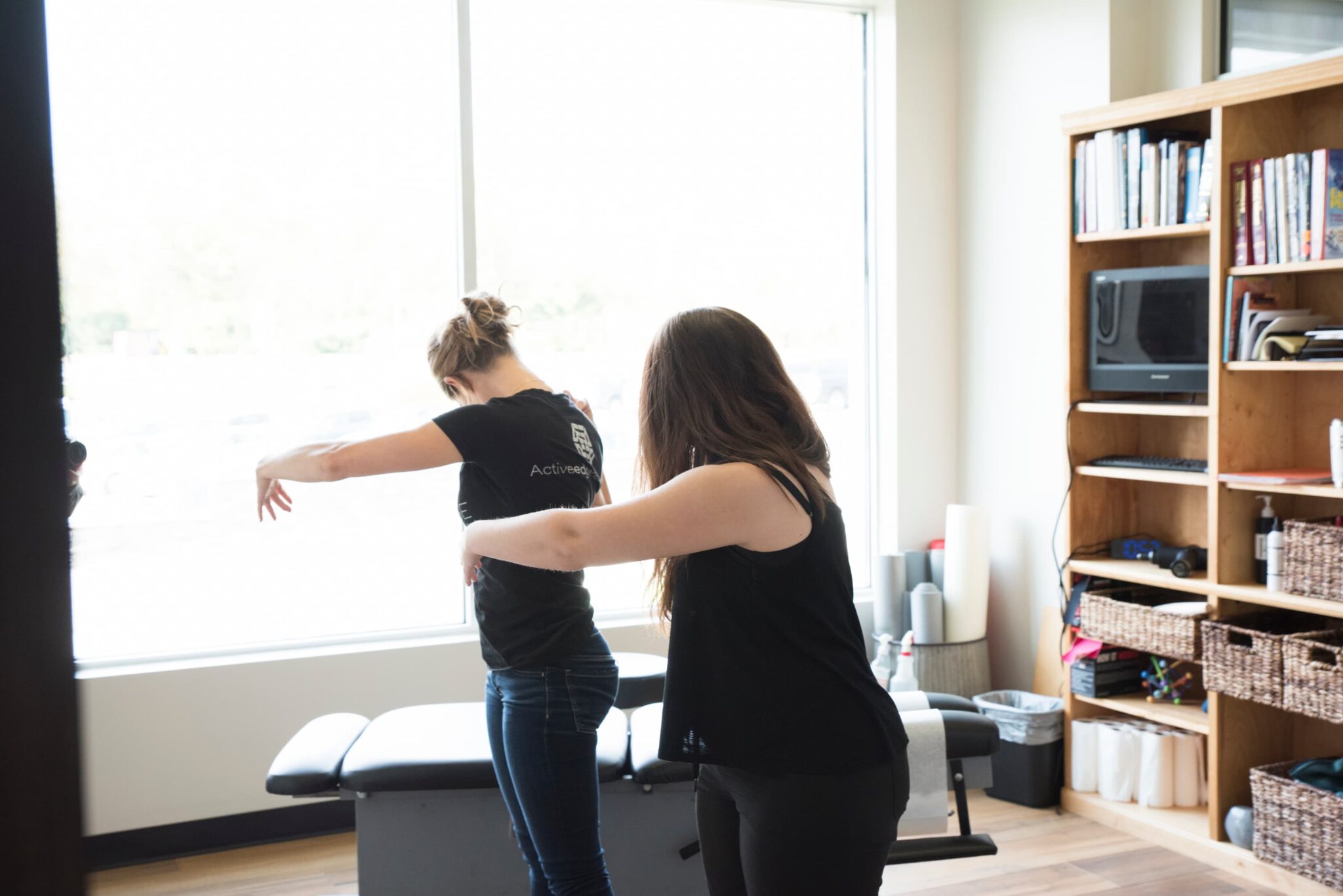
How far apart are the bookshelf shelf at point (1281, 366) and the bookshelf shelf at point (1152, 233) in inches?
15.6

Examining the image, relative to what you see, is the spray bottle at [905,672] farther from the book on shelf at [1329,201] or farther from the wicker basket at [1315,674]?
the book on shelf at [1329,201]

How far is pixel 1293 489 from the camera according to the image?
3088mm

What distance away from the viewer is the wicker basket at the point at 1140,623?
3375 mm

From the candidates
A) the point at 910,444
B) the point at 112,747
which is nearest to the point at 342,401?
the point at 112,747

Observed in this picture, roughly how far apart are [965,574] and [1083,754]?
0.74 meters

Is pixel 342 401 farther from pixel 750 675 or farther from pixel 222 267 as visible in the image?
pixel 750 675

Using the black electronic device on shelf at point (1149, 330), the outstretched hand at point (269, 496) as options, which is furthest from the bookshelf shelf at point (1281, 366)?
the outstretched hand at point (269, 496)

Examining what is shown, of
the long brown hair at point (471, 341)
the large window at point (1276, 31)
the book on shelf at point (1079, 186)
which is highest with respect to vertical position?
the large window at point (1276, 31)

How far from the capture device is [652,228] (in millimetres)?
4293

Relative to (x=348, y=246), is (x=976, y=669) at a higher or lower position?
lower

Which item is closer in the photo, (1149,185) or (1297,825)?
(1297,825)

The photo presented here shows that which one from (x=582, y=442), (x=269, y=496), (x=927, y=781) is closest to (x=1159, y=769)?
(x=927, y=781)

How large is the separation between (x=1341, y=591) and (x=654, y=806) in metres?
1.84

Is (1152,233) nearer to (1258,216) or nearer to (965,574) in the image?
(1258,216)
